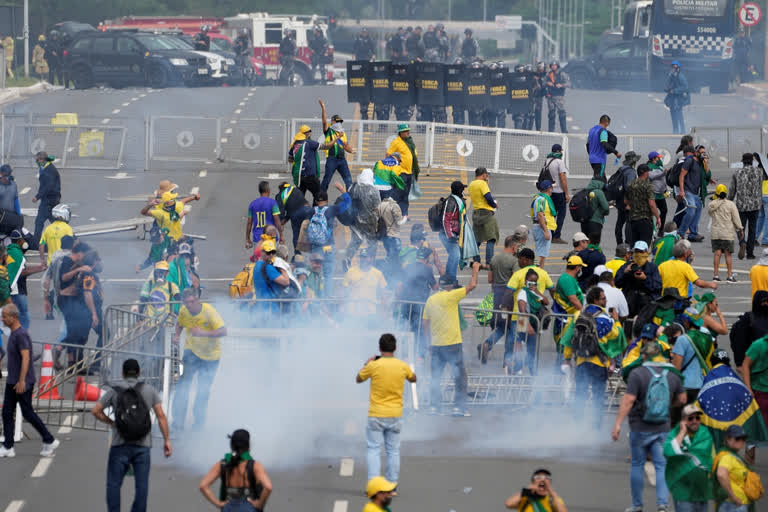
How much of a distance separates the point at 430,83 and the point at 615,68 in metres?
19.0

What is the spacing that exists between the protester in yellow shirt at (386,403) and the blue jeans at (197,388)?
2.46 metres

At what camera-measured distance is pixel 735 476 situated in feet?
33.9

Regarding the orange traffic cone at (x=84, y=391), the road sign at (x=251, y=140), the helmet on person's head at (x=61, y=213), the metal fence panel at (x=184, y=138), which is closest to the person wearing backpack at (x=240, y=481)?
the orange traffic cone at (x=84, y=391)

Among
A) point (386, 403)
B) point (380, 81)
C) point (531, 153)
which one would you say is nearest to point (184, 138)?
point (380, 81)

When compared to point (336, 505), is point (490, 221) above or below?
above

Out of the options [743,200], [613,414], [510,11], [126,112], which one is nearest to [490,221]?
[743,200]

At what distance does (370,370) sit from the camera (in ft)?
39.3

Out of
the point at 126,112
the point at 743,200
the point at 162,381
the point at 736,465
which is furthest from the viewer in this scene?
the point at 126,112

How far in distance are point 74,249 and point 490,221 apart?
22.1 ft

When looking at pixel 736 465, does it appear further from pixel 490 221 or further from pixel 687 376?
pixel 490 221

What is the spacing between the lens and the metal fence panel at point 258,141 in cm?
3012

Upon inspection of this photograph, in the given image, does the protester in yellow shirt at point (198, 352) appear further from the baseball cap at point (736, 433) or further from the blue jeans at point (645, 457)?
the baseball cap at point (736, 433)

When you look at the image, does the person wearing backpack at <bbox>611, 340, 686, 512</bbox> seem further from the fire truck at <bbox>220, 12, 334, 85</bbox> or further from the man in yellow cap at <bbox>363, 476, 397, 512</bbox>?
the fire truck at <bbox>220, 12, 334, 85</bbox>

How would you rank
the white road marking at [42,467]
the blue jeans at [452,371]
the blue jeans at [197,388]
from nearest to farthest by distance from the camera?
1. the white road marking at [42,467]
2. the blue jeans at [197,388]
3. the blue jeans at [452,371]
